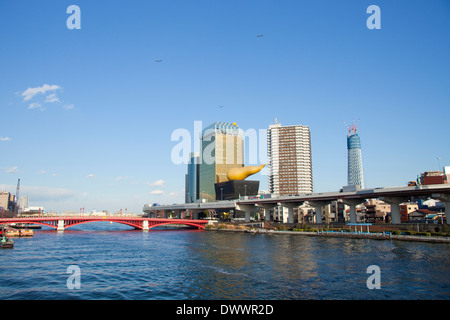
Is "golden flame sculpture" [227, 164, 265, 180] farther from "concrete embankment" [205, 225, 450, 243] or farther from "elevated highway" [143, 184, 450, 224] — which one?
"concrete embankment" [205, 225, 450, 243]

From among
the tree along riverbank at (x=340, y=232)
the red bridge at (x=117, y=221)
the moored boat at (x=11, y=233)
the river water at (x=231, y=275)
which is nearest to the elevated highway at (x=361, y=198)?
the tree along riverbank at (x=340, y=232)

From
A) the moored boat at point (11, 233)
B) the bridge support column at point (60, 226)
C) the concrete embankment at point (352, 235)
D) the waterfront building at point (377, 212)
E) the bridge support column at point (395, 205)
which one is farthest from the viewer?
the waterfront building at point (377, 212)

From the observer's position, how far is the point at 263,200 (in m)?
123

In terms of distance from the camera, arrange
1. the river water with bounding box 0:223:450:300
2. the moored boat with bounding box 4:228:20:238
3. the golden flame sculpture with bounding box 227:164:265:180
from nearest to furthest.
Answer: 1. the river water with bounding box 0:223:450:300
2. the moored boat with bounding box 4:228:20:238
3. the golden flame sculpture with bounding box 227:164:265:180

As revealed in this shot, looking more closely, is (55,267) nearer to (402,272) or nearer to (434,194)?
(402,272)

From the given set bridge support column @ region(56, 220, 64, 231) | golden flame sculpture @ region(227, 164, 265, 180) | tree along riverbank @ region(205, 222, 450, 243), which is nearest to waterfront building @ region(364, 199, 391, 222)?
tree along riverbank @ region(205, 222, 450, 243)

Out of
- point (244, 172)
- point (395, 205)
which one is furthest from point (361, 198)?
point (244, 172)

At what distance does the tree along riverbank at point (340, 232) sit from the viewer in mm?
63938

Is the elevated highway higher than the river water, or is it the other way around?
the elevated highway

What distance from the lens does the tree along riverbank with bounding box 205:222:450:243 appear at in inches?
2517

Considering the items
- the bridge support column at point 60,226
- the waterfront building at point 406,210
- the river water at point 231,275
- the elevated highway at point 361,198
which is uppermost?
the elevated highway at point 361,198

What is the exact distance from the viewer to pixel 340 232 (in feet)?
270

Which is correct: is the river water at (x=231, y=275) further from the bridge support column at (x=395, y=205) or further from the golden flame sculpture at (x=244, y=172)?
the golden flame sculpture at (x=244, y=172)
